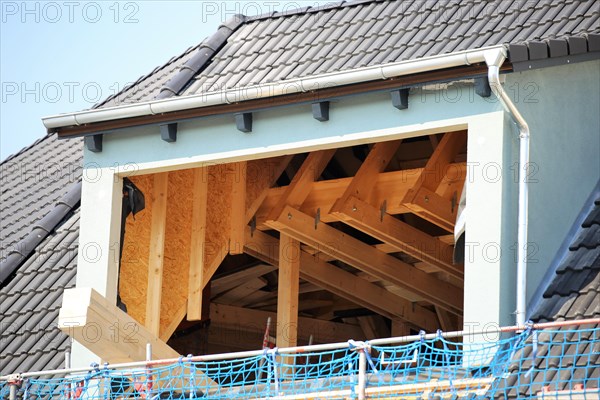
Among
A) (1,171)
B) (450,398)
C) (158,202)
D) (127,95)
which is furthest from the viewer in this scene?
(1,171)

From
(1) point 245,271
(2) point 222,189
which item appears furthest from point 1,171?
(2) point 222,189

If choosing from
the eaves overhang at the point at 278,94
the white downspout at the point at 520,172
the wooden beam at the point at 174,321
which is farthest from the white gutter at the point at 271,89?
the wooden beam at the point at 174,321

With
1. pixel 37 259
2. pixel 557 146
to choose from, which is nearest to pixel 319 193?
pixel 37 259

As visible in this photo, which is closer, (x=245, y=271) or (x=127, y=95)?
(x=127, y=95)

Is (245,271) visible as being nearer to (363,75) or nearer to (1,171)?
(1,171)

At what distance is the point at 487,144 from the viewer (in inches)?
479

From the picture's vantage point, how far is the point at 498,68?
1188 centimetres

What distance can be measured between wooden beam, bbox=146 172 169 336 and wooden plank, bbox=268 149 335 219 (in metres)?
1.49

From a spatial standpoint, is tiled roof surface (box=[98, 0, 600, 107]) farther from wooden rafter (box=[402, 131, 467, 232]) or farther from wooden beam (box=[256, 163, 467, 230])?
wooden beam (box=[256, 163, 467, 230])

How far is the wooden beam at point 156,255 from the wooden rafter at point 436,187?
2565 millimetres

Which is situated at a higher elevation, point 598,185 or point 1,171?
point 1,171

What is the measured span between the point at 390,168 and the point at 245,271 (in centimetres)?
258

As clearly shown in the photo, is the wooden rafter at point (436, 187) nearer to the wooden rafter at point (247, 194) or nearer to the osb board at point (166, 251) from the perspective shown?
the wooden rafter at point (247, 194)

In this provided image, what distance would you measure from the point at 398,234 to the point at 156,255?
2.95 metres
